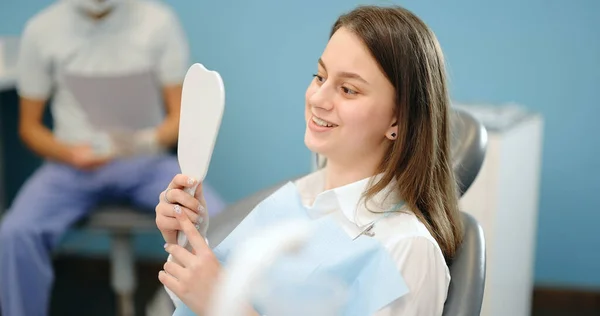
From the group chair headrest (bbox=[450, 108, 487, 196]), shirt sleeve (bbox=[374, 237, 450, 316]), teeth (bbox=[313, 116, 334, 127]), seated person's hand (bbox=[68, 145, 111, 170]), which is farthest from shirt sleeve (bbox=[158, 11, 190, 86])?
shirt sleeve (bbox=[374, 237, 450, 316])

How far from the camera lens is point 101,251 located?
297 centimetres

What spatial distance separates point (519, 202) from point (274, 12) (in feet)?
3.16

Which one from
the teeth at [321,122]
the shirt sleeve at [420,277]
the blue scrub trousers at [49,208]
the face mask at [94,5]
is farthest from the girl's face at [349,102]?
the face mask at [94,5]

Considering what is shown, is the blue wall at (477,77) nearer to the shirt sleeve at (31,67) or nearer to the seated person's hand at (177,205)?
the shirt sleeve at (31,67)

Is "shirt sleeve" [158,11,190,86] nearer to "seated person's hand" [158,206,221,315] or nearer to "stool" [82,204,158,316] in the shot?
"stool" [82,204,158,316]

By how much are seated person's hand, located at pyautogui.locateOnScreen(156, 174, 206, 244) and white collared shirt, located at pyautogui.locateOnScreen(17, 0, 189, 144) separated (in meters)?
1.33

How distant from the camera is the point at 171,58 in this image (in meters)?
2.40

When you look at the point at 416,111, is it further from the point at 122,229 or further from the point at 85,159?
the point at 85,159

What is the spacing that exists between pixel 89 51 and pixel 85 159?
33 cm

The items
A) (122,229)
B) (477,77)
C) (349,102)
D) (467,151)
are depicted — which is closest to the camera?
(349,102)

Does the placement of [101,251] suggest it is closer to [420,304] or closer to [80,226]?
[80,226]

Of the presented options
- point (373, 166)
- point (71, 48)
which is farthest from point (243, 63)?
point (373, 166)

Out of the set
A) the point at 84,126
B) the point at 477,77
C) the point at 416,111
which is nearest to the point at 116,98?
the point at 84,126

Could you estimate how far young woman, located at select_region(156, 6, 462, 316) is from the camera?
1.09 metres
